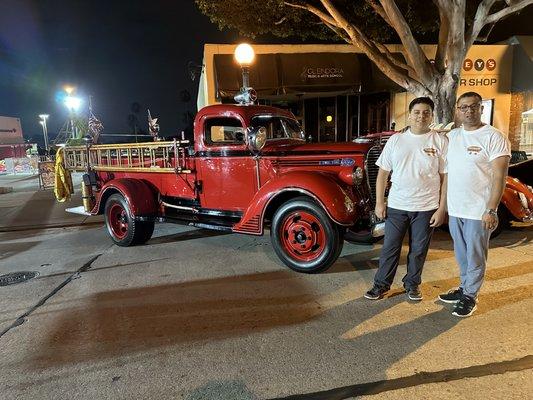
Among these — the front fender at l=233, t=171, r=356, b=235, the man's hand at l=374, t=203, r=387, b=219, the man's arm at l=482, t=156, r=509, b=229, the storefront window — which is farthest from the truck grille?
the storefront window

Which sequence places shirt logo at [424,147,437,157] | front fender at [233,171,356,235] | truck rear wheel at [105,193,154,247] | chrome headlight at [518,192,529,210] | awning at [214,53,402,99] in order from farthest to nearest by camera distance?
awning at [214,53,402,99]
truck rear wheel at [105,193,154,247]
chrome headlight at [518,192,529,210]
front fender at [233,171,356,235]
shirt logo at [424,147,437,157]

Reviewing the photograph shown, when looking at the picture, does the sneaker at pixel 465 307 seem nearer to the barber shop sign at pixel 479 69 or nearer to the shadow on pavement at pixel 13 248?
the shadow on pavement at pixel 13 248

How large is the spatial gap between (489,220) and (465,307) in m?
0.80

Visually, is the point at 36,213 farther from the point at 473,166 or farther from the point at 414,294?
the point at 473,166

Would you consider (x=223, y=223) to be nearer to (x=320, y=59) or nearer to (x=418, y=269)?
(x=418, y=269)

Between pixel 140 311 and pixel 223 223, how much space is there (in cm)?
190

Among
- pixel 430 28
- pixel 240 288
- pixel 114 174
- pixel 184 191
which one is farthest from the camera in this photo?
pixel 430 28

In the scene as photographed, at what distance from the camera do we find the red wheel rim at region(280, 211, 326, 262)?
454cm

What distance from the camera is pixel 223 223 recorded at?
17.6 feet

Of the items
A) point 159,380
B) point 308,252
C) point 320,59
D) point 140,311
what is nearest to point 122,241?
point 140,311

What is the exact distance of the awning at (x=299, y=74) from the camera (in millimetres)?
12141

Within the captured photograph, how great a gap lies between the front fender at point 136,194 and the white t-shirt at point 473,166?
14.3ft

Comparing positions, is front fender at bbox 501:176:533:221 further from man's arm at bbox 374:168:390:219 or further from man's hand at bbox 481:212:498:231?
man's arm at bbox 374:168:390:219

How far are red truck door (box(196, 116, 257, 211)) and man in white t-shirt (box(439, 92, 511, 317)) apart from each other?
8.63 ft
